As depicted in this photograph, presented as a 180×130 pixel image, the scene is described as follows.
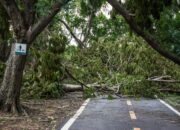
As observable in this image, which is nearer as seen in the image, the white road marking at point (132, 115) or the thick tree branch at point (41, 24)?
the white road marking at point (132, 115)

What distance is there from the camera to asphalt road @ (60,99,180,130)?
1157 centimetres

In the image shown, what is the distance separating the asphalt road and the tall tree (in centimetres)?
229

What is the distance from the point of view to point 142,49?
24406 mm

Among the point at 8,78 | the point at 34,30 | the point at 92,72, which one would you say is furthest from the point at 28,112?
the point at 92,72

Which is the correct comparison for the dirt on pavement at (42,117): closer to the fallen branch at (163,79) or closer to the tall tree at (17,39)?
the tall tree at (17,39)

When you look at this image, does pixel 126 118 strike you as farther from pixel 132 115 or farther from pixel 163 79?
pixel 163 79

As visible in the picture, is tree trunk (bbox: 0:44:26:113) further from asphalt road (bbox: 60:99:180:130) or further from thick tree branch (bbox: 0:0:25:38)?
asphalt road (bbox: 60:99:180:130)

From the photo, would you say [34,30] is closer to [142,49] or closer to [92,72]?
[92,72]

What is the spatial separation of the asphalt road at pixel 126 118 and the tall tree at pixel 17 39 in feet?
7.53

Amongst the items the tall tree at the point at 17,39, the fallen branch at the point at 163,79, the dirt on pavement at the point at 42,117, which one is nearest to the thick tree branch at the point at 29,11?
the tall tree at the point at 17,39

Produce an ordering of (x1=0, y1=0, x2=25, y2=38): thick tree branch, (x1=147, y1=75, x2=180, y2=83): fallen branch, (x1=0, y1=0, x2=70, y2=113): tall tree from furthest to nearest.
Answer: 1. (x1=147, y1=75, x2=180, y2=83): fallen branch
2. (x1=0, y1=0, x2=70, y2=113): tall tree
3. (x1=0, y1=0, x2=25, y2=38): thick tree branch

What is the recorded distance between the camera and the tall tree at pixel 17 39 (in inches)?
541

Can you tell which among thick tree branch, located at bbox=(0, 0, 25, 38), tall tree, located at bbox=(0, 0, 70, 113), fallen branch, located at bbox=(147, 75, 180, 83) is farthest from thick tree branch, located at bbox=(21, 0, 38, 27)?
fallen branch, located at bbox=(147, 75, 180, 83)

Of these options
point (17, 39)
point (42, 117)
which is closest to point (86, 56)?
point (17, 39)
